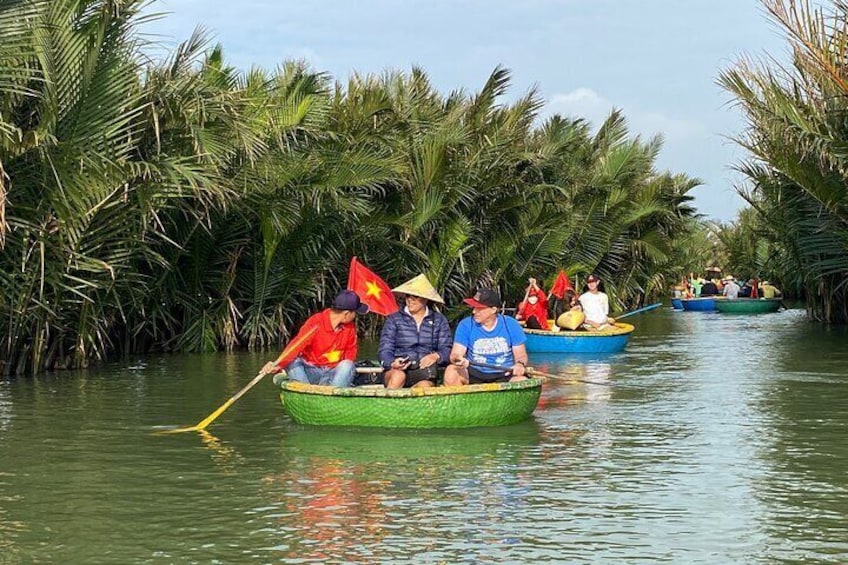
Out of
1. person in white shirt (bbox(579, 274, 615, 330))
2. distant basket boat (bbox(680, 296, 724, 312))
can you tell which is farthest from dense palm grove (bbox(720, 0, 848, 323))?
distant basket boat (bbox(680, 296, 724, 312))

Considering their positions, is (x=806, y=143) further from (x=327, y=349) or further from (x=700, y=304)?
(x=700, y=304)

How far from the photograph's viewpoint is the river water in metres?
8.24

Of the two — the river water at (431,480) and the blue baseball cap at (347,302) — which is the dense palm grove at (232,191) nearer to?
the river water at (431,480)

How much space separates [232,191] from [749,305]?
25532 mm

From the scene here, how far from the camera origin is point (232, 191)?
19.5 metres

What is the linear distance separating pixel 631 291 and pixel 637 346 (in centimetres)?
1743

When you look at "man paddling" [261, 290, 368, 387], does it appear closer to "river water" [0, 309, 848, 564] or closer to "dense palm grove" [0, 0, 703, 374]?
"river water" [0, 309, 848, 564]

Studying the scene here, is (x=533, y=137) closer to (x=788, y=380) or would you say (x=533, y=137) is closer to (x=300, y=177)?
(x=300, y=177)

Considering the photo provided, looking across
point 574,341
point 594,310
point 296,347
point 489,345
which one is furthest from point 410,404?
point 594,310

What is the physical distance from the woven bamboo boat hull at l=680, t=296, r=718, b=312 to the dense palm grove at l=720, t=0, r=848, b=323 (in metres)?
12.3

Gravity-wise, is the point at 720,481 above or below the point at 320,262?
below

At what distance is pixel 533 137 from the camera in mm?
35969

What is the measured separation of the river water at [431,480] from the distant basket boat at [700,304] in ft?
85.9

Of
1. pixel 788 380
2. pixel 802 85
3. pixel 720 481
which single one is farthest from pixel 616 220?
pixel 720 481
